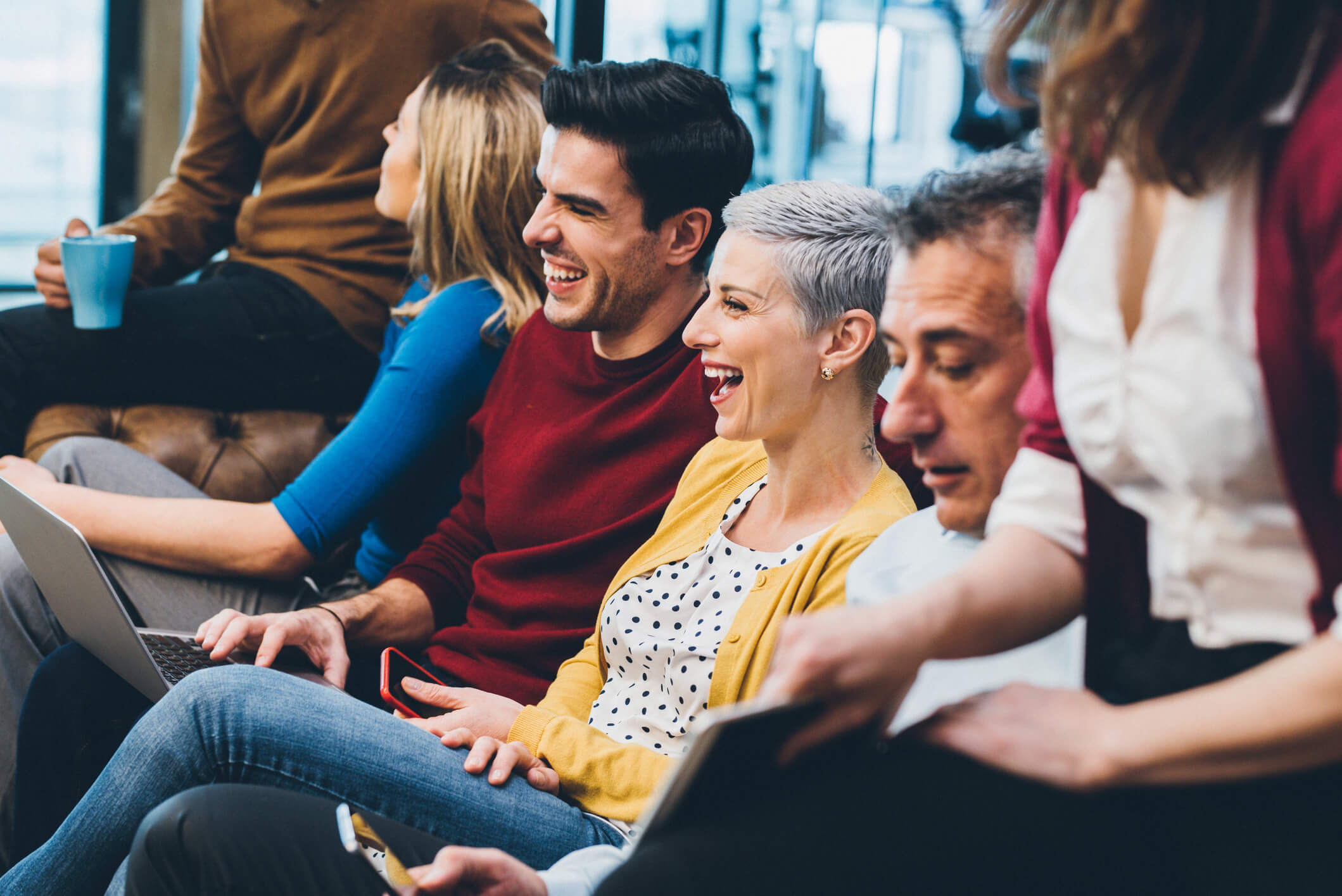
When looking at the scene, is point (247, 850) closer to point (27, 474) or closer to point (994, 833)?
point (994, 833)

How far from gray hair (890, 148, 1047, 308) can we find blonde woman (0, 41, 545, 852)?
913mm

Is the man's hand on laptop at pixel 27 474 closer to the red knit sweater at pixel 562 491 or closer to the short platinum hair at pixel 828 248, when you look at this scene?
the red knit sweater at pixel 562 491

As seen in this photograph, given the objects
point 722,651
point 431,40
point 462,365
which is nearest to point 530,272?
point 462,365

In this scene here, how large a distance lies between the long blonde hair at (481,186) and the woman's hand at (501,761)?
754mm

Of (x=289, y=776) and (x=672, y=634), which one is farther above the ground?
(x=672, y=634)

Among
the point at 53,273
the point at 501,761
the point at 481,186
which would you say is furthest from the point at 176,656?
the point at 53,273

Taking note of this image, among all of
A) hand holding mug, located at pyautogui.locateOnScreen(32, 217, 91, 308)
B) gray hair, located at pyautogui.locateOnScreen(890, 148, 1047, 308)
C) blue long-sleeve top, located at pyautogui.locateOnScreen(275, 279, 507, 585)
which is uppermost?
gray hair, located at pyautogui.locateOnScreen(890, 148, 1047, 308)

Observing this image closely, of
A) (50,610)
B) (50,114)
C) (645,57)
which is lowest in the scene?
(50,610)

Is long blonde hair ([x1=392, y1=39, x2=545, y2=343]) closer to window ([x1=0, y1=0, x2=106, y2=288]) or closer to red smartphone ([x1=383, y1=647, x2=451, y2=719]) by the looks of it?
red smartphone ([x1=383, y1=647, x2=451, y2=719])

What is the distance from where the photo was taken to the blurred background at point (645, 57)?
119 inches

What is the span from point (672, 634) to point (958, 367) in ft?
1.68

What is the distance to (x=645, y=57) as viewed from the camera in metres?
2.60

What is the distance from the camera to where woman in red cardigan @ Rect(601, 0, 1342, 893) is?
0.63 meters

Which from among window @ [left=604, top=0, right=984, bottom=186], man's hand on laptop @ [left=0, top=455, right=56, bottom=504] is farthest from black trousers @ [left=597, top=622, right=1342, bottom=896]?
window @ [left=604, top=0, right=984, bottom=186]
